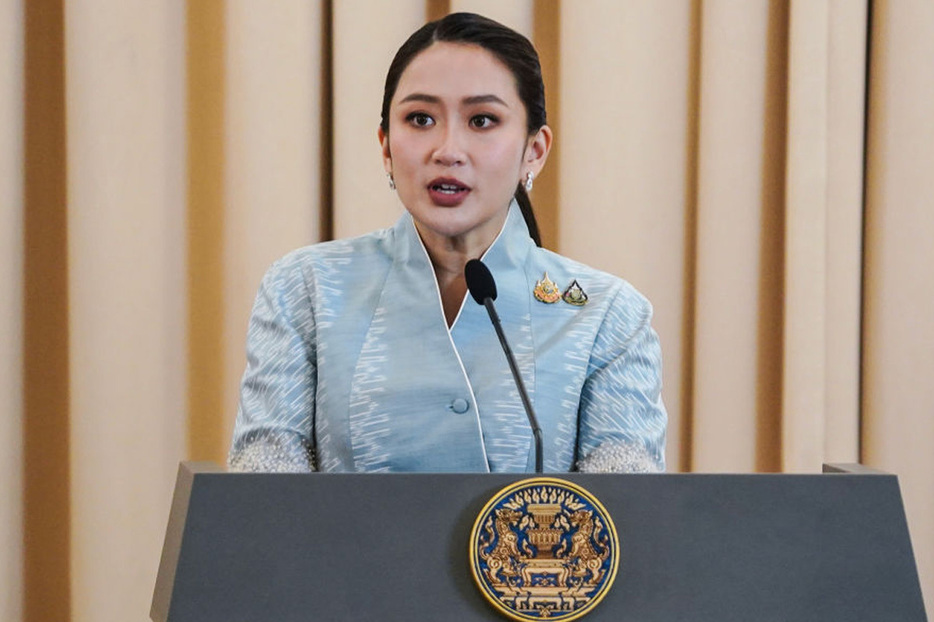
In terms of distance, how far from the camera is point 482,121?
1.36 meters

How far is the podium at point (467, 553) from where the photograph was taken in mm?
853

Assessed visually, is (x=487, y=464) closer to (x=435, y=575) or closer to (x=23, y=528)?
(x=435, y=575)

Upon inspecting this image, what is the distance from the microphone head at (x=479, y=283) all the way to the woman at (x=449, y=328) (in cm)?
18

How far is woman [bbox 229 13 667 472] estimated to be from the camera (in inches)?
50.4

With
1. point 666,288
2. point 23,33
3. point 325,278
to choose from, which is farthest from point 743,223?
point 23,33

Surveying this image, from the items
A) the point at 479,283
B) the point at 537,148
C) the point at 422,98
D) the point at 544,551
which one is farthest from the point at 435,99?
the point at 544,551

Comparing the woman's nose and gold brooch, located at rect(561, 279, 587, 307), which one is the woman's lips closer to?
the woman's nose

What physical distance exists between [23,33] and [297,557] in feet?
4.92

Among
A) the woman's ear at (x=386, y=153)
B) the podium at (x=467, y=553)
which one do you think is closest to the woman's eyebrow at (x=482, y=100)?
the woman's ear at (x=386, y=153)

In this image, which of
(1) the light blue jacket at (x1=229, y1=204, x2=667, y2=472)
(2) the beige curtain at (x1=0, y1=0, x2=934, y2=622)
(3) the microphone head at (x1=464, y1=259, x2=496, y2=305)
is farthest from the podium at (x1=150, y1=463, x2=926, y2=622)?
(2) the beige curtain at (x1=0, y1=0, x2=934, y2=622)

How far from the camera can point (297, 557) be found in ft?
2.82

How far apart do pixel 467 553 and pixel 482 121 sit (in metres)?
0.62

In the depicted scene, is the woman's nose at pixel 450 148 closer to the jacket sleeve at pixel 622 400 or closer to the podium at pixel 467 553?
the jacket sleeve at pixel 622 400

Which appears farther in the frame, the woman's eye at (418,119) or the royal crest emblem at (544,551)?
the woman's eye at (418,119)
